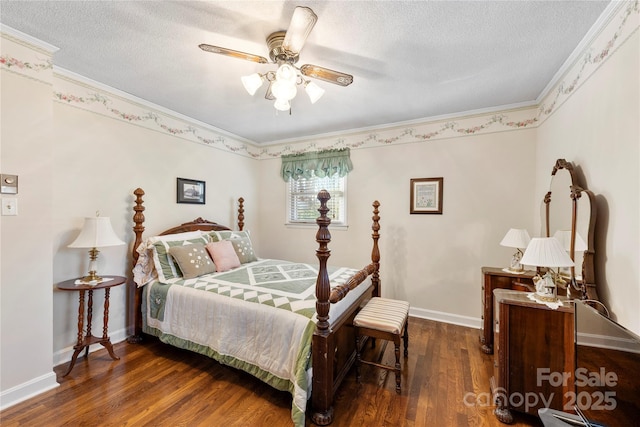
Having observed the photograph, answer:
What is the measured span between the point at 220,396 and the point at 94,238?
1.64 meters

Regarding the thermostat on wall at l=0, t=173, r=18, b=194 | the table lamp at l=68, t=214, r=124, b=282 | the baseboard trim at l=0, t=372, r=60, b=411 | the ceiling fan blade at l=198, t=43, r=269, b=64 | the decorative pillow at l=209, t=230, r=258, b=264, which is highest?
the ceiling fan blade at l=198, t=43, r=269, b=64

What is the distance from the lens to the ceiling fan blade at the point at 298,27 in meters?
1.34

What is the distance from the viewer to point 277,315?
6.23ft

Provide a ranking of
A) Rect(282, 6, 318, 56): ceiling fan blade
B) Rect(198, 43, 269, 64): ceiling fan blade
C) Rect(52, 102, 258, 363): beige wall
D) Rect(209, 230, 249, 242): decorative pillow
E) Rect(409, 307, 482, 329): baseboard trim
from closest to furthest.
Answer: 1. Rect(282, 6, 318, 56): ceiling fan blade
2. Rect(198, 43, 269, 64): ceiling fan blade
3. Rect(52, 102, 258, 363): beige wall
4. Rect(409, 307, 482, 329): baseboard trim
5. Rect(209, 230, 249, 242): decorative pillow

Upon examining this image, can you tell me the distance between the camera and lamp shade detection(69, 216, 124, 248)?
7.10 feet

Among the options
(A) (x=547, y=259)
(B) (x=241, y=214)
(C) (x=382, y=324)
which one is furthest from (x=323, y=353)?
(B) (x=241, y=214)

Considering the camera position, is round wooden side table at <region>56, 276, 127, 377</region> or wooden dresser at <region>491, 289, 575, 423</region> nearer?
wooden dresser at <region>491, 289, 575, 423</region>

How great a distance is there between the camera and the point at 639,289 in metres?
1.29

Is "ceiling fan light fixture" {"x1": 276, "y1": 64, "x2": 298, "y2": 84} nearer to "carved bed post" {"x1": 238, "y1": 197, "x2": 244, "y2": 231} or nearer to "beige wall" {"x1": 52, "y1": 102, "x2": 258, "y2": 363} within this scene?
"beige wall" {"x1": 52, "y1": 102, "x2": 258, "y2": 363}

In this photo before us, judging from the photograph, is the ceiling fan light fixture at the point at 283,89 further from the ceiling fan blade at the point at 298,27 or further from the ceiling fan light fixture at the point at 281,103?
the ceiling fan blade at the point at 298,27

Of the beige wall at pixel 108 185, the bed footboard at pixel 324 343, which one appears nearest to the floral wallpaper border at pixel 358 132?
the beige wall at pixel 108 185

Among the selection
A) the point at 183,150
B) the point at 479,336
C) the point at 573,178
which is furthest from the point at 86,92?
the point at 479,336

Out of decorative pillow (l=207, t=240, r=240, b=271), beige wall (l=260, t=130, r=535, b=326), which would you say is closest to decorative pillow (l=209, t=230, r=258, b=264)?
decorative pillow (l=207, t=240, r=240, b=271)

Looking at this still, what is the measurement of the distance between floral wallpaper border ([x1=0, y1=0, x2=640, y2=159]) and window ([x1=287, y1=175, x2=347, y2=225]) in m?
0.52
